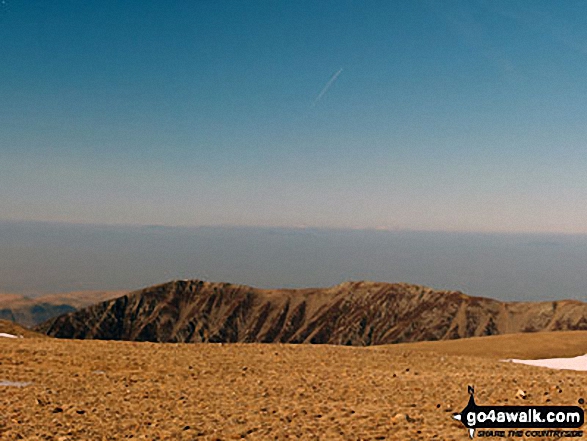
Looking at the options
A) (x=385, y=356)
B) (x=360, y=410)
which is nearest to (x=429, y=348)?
(x=385, y=356)

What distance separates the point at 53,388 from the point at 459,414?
15605 millimetres

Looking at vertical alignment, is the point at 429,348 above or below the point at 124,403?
below

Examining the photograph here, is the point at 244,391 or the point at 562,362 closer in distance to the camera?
the point at 244,391

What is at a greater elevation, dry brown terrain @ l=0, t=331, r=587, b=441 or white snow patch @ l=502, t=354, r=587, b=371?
dry brown terrain @ l=0, t=331, r=587, b=441

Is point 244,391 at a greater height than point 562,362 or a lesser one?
greater

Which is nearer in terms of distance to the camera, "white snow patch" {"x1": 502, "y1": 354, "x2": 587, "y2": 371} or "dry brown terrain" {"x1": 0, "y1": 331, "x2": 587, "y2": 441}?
"dry brown terrain" {"x1": 0, "y1": 331, "x2": 587, "y2": 441}

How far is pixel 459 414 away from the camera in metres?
14.0

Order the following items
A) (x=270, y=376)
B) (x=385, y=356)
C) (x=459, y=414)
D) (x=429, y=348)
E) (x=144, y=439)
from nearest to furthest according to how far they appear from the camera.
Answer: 1. (x=144, y=439)
2. (x=459, y=414)
3. (x=270, y=376)
4. (x=385, y=356)
5. (x=429, y=348)

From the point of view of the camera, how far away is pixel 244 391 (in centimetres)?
1855

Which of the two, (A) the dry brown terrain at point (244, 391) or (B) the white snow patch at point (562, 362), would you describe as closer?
(A) the dry brown terrain at point (244, 391)

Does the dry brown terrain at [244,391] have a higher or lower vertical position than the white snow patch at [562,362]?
higher

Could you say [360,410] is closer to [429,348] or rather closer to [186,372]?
[186,372]

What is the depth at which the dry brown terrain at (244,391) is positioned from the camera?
44.4 feet

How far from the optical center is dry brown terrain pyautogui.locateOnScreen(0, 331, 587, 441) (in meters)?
13.5
